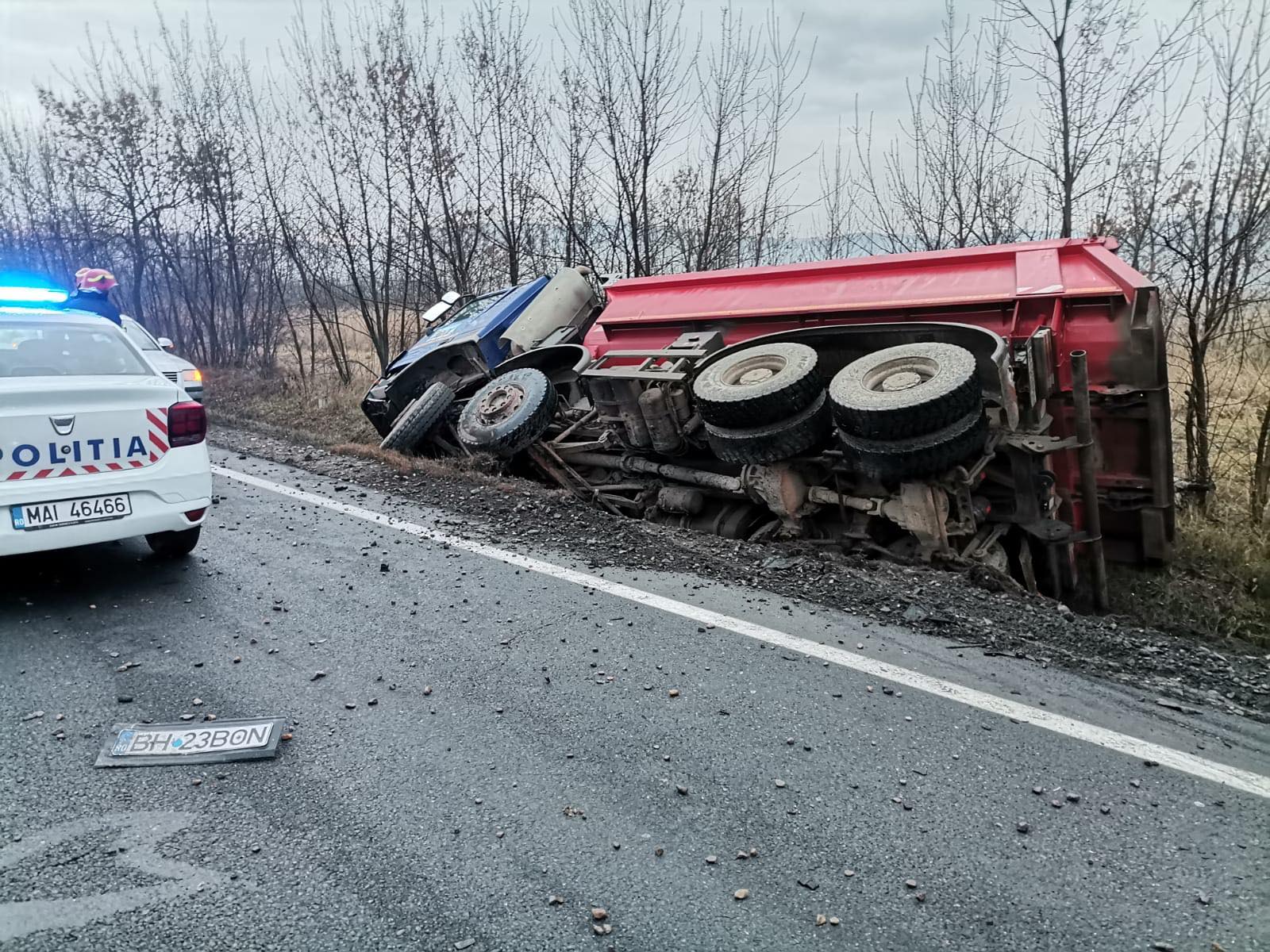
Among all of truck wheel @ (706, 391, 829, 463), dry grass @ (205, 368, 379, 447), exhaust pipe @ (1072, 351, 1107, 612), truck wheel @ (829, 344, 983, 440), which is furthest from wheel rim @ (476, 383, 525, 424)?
exhaust pipe @ (1072, 351, 1107, 612)

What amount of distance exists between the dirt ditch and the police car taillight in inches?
65.5

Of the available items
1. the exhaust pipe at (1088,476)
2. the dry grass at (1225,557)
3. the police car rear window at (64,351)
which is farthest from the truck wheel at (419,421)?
the dry grass at (1225,557)

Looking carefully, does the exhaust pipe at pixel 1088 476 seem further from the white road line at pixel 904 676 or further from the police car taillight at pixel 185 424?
the police car taillight at pixel 185 424

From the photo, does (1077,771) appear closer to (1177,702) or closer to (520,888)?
(1177,702)

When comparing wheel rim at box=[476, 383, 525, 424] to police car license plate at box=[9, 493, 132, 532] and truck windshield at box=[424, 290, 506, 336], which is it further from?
police car license plate at box=[9, 493, 132, 532]

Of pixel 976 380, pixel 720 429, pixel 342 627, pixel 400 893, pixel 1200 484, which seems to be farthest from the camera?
pixel 1200 484

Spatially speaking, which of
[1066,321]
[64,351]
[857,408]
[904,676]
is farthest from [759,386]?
[64,351]

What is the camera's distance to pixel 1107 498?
5.54m

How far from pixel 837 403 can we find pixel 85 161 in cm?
1817

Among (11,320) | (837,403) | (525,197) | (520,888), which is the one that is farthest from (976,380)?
(525,197)

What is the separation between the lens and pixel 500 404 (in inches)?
286

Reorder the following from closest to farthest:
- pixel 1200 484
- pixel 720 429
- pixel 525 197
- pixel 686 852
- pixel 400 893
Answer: pixel 400 893 < pixel 686 852 < pixel 720 429 < pixel 1200 484 < pixel 525 197

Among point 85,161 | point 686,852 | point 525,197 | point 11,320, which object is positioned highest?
point 85,161

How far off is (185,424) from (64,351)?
81cm
